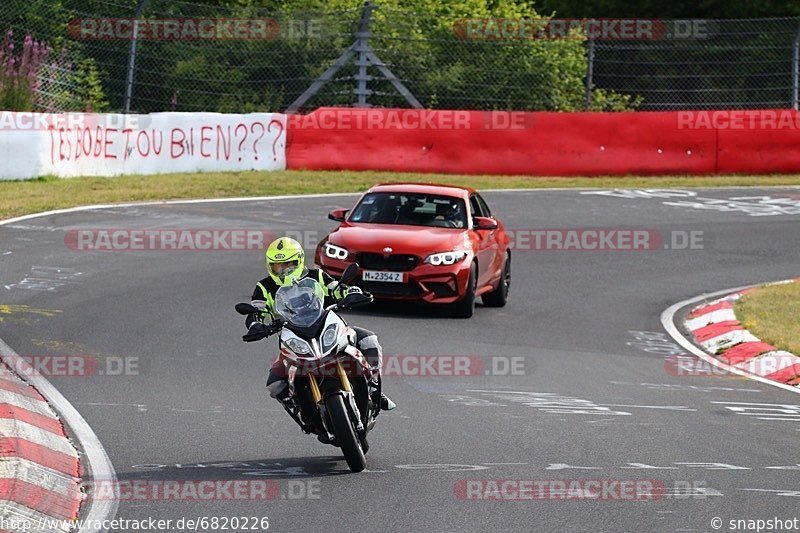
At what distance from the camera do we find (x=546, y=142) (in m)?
30.3

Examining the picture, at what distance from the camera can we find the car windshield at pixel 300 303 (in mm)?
8273

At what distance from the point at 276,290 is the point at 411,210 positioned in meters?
7.91

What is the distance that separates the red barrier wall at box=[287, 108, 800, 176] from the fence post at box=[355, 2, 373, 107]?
1243 millimetres

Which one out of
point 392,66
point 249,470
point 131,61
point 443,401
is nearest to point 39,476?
point 249,470

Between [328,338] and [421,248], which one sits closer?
[328,338]

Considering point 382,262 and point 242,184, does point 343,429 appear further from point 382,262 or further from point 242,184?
point 242,184

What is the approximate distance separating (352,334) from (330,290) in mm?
340

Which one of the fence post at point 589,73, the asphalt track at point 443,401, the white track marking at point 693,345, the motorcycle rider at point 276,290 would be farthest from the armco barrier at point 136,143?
the motorcycle rider at point 276,290

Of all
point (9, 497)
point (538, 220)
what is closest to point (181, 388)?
point (9, 497)

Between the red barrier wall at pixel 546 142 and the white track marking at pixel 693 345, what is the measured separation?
11227 millimetres

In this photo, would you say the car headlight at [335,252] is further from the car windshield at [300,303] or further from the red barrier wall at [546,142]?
the red barrier wall at [546,142]

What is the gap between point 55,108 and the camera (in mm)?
28047

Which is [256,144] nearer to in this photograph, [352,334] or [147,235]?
[147,235]

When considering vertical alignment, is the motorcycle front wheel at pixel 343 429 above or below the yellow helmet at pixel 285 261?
below
